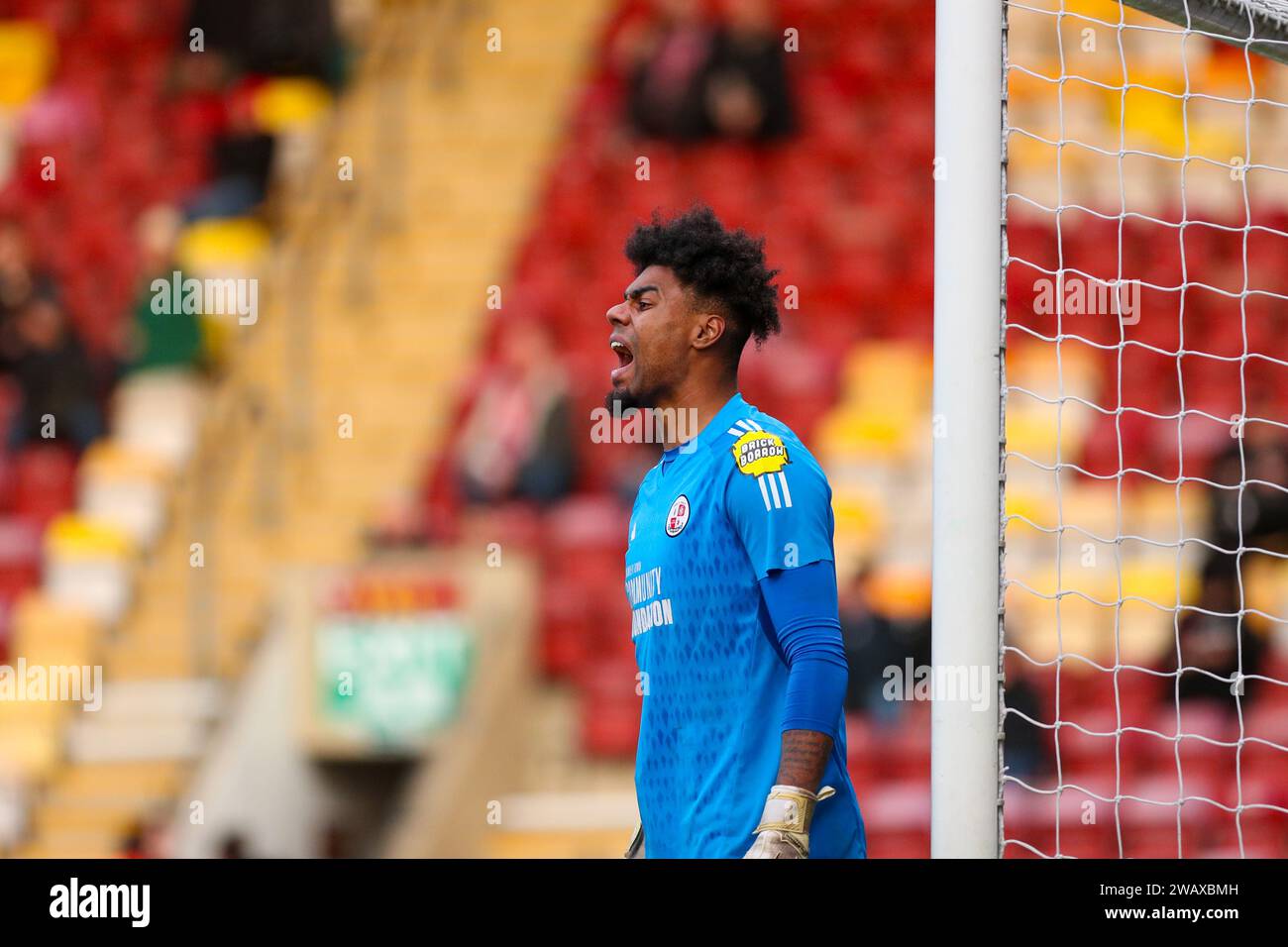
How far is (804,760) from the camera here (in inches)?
95.3

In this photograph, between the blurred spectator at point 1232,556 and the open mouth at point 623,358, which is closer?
the open mouth at point 623,358

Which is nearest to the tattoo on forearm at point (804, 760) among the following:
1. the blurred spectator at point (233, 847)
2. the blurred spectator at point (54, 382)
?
Result: the blurred spectator at point (233, 847)

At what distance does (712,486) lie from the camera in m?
2.63

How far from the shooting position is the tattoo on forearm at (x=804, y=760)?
7.95 ft

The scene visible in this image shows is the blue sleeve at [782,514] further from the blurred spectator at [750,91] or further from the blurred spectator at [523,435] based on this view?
the blurred spectator at [750,91]

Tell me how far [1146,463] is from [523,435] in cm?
263

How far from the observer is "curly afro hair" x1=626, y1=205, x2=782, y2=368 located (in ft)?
9.00

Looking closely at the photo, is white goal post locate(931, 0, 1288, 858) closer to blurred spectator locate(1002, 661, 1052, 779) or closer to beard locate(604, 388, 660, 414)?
blurred spectator locate(1002, 661, 1052, 779)

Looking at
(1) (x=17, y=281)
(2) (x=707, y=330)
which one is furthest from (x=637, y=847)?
(1) (x=17, y=281)

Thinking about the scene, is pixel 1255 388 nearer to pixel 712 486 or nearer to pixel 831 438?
pixel 831 438

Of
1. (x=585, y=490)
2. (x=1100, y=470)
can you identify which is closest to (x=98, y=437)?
(x=585, y=490)

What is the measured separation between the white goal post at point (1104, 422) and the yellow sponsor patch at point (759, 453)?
1.37ft

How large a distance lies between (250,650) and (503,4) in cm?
507

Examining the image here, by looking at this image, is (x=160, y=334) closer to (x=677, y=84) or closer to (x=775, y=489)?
(x=677, y=84)
